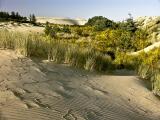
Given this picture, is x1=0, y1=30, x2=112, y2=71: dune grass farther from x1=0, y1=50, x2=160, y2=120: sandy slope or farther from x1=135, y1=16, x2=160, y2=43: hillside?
x1=135, y1=16, x2=160, y2=43: hillside

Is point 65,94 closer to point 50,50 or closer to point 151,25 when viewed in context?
point 50,50

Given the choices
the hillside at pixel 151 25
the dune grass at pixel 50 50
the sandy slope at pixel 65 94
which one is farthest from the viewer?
the hillside at pixel 151 25

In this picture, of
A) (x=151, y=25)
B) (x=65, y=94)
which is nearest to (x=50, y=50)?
(x=65, y=94)

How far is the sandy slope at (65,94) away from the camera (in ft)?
25.3

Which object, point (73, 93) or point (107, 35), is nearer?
point (73, 93)

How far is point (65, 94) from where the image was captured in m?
9.23

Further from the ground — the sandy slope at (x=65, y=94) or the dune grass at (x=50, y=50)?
the dune grass at (x=50, y=50)

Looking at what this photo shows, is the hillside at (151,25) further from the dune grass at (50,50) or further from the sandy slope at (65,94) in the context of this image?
the sandy slope at (65,94)

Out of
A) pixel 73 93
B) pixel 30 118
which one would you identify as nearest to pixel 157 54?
pixel 73 93

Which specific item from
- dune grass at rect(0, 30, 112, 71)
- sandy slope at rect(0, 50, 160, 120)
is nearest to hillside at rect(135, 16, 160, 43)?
dune grass at rect(0, 30, 112, 71)

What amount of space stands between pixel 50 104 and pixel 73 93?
143 cm

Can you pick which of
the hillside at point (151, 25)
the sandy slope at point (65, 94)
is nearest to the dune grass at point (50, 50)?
the sandy slope at point (65, 94)

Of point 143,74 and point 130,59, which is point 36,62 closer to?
point 143,74

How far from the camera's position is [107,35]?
24.1 m
